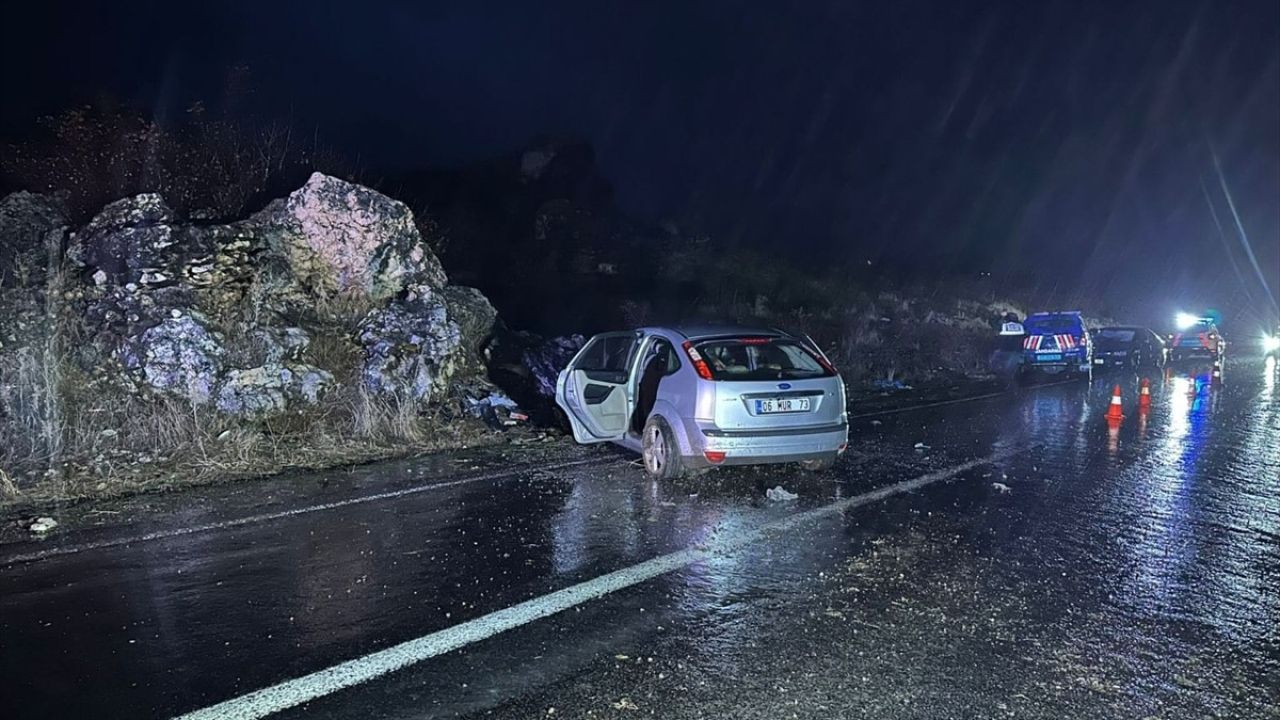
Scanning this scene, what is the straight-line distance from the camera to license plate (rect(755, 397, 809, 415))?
27.1 ft

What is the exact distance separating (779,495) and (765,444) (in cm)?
52

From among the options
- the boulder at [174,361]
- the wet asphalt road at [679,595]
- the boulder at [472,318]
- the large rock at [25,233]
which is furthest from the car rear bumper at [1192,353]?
the large rock at [25,233]

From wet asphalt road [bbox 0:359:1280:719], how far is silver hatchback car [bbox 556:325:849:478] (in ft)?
1.31

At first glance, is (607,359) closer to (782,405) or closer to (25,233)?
(782,405)

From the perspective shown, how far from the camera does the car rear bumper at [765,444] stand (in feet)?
26.8

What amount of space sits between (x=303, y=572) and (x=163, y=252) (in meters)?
7.97

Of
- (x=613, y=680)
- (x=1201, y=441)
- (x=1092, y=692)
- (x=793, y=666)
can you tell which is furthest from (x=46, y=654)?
(x=1201, y=441)

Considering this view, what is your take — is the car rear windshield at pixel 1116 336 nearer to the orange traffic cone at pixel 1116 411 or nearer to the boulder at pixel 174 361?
the orange traffic cone at pixel 1116 411

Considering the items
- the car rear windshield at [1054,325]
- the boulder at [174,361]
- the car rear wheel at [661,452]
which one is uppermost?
the car rear windshield at [1054,325]

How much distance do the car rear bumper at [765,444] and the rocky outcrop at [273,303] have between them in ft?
18.8

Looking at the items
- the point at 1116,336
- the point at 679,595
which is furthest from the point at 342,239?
the point at 1116,336

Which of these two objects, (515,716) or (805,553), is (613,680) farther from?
(805,553)

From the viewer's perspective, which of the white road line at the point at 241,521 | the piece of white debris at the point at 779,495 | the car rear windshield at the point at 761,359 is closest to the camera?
the white road line at the point at 241,521

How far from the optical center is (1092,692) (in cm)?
404
